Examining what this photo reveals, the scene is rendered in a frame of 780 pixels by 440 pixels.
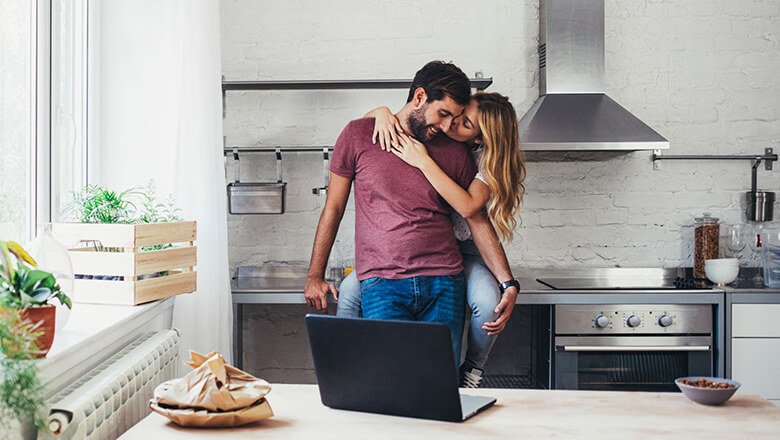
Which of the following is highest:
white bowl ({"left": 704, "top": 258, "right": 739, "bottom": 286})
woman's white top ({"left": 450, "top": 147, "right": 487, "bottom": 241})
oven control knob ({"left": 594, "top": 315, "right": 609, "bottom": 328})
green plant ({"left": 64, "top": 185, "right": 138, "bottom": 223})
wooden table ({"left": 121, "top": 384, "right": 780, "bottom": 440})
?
green plant ({"left": 64, "top": 185, "right": 138, "bottom": 223})

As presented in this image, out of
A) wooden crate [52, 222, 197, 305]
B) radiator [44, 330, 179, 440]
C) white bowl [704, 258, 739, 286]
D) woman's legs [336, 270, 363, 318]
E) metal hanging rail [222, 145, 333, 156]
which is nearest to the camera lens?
radiator [44, 330, 179, 440]

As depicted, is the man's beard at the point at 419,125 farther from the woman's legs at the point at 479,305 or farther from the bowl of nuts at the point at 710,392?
the bowl of nuts at the point at 710,392

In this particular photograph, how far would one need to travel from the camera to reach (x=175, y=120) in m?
2.35

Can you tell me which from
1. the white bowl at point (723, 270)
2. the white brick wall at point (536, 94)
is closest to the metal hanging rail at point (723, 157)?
the white brick wall at point (536, 94)

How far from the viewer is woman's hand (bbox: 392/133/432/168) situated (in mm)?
2389

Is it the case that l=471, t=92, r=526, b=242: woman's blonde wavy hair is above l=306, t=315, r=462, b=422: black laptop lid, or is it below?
above

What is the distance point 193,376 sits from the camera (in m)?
1.30

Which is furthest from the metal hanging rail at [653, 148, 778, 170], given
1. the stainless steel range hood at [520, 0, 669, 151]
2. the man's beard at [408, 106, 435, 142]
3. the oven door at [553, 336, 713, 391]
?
the man's beard at [408, 106, 435, 142]

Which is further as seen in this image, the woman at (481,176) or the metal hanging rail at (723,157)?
the metal hanging rail at (723,157)

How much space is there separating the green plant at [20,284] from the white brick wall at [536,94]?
1.95 metres

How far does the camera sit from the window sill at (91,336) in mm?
1412

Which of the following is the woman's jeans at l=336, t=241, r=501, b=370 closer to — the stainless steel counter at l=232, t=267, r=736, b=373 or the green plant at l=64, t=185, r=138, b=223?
the stainless steel counter at l=232, t=267, r=736, b=373

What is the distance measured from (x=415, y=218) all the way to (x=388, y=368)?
112cm

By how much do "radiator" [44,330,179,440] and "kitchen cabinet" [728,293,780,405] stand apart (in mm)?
2280
